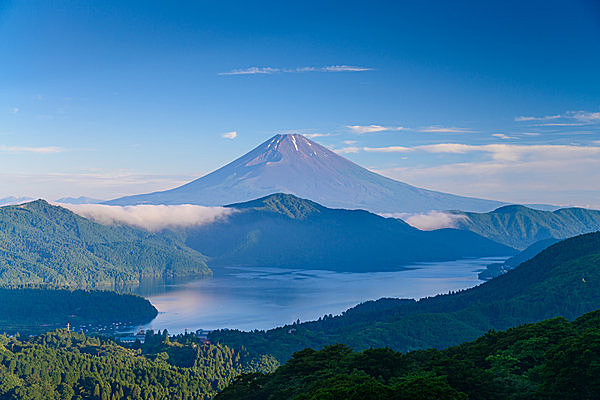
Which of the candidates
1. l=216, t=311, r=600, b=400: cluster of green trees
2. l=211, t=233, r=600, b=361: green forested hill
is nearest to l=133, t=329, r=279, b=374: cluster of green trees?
l=211, t=233, r=600, b=361: green forested hill

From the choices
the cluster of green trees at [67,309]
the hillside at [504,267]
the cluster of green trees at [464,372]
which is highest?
the cluster of green trees at [464,372]

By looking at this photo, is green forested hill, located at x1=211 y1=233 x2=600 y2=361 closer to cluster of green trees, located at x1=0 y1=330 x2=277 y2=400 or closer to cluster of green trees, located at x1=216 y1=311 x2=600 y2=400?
cluster of green trees, located at x1=0 y1=330 x2=277 y2=400

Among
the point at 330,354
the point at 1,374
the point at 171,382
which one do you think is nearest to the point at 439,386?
the point at 330,354

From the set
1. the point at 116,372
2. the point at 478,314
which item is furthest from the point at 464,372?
the point at 478,314

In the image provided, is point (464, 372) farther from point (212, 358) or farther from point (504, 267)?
point (504, 267)

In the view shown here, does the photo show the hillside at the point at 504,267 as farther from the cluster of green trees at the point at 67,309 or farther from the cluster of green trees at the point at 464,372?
the cluster of green trees at the point at 464,372

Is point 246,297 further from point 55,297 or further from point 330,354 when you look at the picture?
point 330,354

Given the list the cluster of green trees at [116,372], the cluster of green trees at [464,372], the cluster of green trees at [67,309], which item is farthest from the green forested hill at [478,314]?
the cluster of green trees at [67,309]
